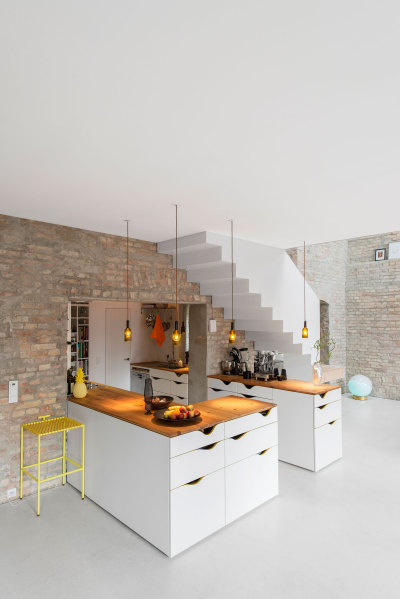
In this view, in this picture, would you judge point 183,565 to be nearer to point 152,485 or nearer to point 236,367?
point 152,485

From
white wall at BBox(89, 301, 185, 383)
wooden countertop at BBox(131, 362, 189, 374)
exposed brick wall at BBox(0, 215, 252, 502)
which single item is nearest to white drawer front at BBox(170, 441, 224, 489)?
exposed brick wall at BBox(0, 215, 252, 502)

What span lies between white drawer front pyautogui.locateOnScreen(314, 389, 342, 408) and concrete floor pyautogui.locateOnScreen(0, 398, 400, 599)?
911 millimetres

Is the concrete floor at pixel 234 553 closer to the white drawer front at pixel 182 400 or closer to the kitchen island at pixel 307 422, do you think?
the kitchen island at pixel 307 422

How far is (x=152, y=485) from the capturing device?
125 inches

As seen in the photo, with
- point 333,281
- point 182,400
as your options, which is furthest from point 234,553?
point 333,281

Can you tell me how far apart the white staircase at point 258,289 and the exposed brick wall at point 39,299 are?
106 centimetres

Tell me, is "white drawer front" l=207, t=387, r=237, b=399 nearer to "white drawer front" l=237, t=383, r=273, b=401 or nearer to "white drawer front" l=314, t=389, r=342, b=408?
"white drawer front" l=237, t=383, r=273, b=401

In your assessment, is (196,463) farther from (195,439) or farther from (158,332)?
(158,332)

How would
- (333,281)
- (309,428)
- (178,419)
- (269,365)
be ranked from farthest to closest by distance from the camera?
(333,281)
(269,365)
(309,428)
(178,419)

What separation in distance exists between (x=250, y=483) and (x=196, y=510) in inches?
30.1

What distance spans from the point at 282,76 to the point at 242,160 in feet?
3.04

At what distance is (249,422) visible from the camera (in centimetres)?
381

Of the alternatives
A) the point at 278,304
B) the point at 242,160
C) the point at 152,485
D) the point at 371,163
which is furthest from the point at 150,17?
the point at 278,304

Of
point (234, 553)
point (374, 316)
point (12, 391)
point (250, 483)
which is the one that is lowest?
point (234, 553)
